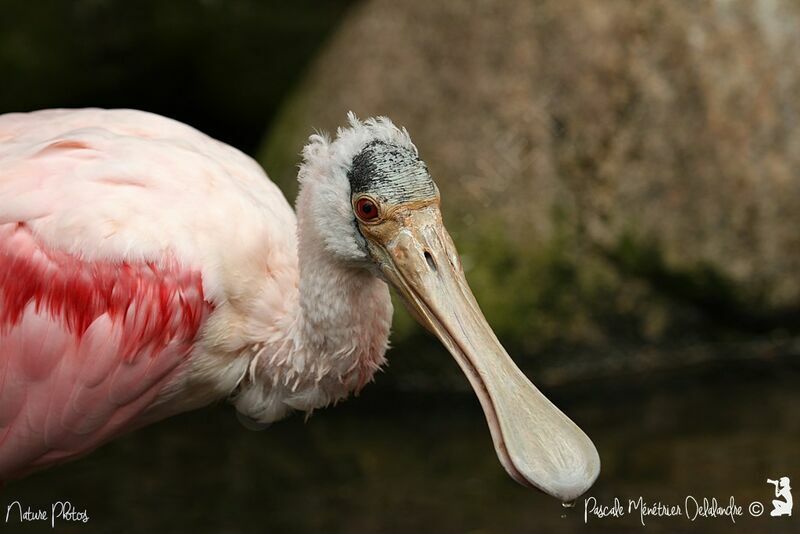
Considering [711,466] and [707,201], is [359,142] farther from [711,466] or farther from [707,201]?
[707,201]

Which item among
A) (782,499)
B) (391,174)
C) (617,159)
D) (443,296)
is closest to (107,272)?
(391,174)

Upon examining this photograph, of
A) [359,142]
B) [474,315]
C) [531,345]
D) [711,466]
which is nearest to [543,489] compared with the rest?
[474,315]

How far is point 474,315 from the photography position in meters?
3.64

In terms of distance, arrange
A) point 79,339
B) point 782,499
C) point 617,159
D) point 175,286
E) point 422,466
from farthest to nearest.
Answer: point 617,159 < point 422,466 < point 782,499 < point 79,339 < point 175,286

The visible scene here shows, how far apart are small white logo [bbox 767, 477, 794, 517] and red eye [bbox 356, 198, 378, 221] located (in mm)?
2985

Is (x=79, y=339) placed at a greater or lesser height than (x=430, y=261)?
lesser

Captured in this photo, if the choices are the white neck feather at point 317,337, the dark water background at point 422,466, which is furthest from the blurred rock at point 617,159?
the white neck feather at point 317,337

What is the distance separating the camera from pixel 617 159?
7.11m

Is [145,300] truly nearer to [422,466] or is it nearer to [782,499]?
[422,466]

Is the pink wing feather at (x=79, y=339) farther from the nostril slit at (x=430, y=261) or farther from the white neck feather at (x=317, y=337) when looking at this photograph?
the nostril slit at (x=430, y=261)

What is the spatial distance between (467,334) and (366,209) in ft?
1.60

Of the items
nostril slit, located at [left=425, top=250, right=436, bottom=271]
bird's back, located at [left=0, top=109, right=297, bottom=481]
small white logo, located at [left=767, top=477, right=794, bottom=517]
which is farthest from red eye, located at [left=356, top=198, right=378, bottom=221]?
small white logo, located at [left=767, top=477, right=794, bottom=517]

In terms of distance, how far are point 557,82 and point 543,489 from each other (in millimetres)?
4008

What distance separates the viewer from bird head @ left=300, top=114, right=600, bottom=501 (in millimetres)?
3590
